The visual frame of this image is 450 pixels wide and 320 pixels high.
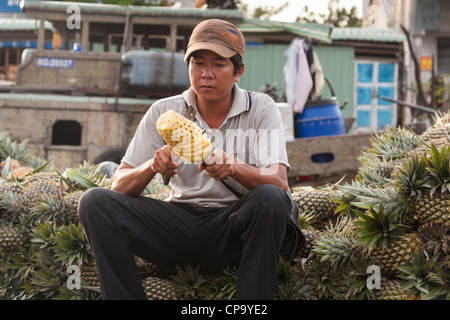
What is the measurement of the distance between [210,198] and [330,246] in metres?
0.72

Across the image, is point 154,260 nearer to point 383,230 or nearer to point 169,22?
point 383,230

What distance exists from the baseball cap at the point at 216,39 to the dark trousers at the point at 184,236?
31.9 inches

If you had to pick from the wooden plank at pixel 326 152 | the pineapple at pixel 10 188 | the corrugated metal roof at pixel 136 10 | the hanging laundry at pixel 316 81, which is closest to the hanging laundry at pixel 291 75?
the hanging laundry at pixel 316 81

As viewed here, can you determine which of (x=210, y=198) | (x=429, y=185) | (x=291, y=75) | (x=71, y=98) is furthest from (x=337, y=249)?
(x=71, y=98)

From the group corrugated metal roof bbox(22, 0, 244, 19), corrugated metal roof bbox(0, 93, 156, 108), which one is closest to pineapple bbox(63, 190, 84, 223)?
corrugated metal roof bbox(0, 93, 156, 108)

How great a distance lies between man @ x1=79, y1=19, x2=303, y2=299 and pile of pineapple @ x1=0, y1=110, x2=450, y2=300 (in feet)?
0.54

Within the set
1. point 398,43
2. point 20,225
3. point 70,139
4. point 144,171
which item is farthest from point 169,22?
point 144,171

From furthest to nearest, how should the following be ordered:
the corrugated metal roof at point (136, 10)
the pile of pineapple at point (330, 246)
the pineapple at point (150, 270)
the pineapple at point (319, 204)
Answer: the corrugated metal roof at point (136, 10) → the pineapple at point (319, 204) → the pineapple at point (150, 270) → the pile of pineapple at point (330, 246)

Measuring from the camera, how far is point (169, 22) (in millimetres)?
11734

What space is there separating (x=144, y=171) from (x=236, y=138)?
0.61 m

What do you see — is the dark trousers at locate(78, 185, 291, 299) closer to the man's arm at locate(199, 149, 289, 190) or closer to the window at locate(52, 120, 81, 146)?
the man's arm at locate(199, 149, 289, 190)

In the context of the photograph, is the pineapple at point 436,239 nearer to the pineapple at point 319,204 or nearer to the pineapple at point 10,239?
the pineapple at point 319,204

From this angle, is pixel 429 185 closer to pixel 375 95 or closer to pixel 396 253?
pixel 396 253

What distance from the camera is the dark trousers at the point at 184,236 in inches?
103
